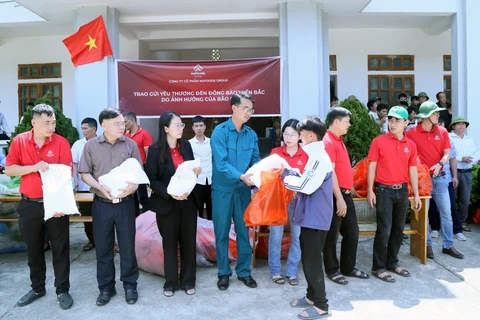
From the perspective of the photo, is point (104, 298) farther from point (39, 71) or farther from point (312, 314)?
point (39, 71)

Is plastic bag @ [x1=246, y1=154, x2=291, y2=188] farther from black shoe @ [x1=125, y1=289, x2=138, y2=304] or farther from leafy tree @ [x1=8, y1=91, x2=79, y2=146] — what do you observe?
leafy tree @ [x1=8, y1=91, x2=79, y2=146]

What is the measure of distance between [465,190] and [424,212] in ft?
4.60

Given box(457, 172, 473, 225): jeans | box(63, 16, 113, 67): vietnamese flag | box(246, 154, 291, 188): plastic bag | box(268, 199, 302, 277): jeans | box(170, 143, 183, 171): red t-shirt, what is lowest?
box(268, 199, 302, 277): jeans

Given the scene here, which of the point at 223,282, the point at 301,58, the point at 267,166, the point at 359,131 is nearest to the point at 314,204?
the point at 267,166

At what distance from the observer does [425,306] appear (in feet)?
11.5

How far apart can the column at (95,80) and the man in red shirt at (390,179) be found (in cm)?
438

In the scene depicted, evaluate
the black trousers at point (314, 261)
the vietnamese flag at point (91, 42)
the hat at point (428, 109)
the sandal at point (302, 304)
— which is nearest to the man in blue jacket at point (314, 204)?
the black trousers at point (314, 261)

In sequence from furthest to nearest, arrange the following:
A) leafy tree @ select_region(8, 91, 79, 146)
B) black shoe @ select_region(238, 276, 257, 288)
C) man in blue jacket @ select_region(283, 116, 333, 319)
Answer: leafy tree @ select_region(8, 91, 79, 146), black shoe @ select_region(238, 276, 257, 288), man in blue jacket @ select_region(283, 116, 333, 319)

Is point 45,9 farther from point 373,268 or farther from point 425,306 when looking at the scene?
point 425,306

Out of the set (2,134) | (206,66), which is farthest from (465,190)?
(2,134)

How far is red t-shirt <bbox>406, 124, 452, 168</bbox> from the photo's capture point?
15.5 ft

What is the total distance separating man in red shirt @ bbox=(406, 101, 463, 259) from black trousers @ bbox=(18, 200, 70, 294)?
3.78 meters

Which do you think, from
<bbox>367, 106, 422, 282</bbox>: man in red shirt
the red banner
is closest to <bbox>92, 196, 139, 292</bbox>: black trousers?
<bbox>367, 106, 422, 282</bbox>: man in red shirt

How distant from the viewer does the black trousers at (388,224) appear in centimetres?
414
